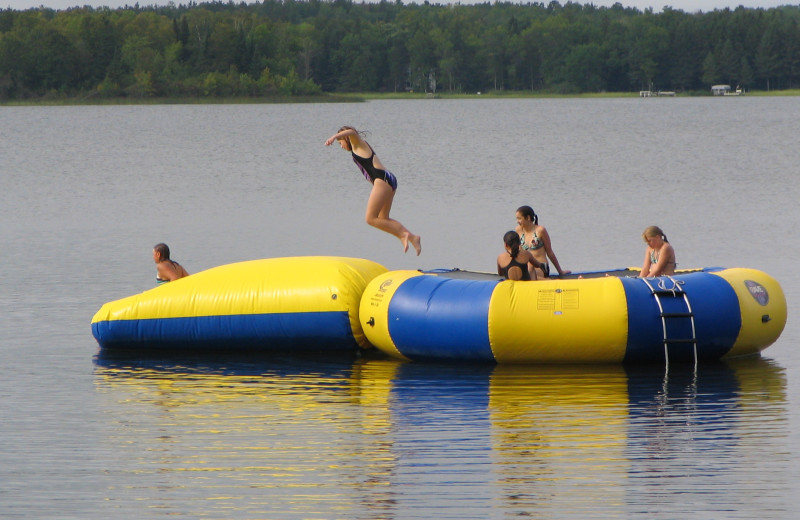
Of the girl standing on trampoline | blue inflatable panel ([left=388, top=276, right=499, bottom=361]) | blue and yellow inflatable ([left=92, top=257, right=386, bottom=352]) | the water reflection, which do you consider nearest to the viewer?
the water reflection

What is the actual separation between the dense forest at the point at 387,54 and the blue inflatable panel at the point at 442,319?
105m

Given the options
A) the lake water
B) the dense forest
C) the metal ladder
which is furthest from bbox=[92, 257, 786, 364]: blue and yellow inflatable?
the dense forest

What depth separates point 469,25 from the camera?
531ft

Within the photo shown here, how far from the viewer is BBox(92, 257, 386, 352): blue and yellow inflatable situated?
35.1 feet

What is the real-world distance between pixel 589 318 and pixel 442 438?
7.43ft

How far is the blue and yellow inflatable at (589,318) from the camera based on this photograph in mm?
9680

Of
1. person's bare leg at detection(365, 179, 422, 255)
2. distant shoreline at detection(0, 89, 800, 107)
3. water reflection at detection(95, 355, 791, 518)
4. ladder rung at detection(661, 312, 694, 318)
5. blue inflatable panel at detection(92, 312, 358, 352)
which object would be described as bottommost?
water reflection at detection(95, 355, 791, 518)

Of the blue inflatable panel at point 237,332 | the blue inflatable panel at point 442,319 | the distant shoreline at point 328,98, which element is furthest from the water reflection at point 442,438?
the distant shoreline at point 328,98

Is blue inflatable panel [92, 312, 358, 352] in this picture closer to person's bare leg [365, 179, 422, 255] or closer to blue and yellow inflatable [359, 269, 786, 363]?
blue and yellow inflatable [359, 269, 786, 363]

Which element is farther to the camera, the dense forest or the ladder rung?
the dense forest

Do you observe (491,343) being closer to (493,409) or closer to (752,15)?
(493,409)

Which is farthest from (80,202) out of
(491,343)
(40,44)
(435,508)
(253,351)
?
(40,44)

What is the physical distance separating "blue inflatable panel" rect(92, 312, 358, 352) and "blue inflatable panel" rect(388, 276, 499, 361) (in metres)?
0.68

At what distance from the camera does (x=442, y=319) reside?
10.0 meters
